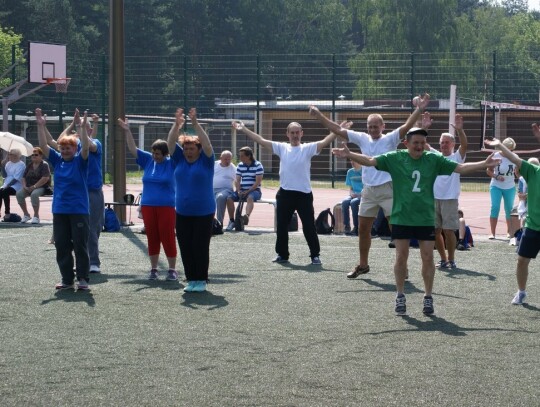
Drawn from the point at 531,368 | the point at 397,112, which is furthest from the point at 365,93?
the point at 531,368

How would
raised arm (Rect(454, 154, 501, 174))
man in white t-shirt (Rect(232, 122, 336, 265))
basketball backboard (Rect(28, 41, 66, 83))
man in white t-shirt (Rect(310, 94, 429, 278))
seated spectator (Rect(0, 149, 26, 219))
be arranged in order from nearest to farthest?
raised arm (Rect(454, 154, 501, 174)) < man in white t-shirt (Rect(310, 94, 429, 278)) < man in white t-shirt (Rect(232, 122, 336, 265)) < seated spectator (Rect(0, 149, 26, 219)) < basketball backboard (Rect(28, 41, 66, 83))

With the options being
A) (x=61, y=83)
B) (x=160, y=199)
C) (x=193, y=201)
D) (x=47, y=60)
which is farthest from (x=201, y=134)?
(x=47, y=60)

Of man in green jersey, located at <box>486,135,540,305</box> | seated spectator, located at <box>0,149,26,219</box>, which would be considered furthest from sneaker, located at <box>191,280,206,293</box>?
seated spectator, located at <box>0,149,26,219</box>

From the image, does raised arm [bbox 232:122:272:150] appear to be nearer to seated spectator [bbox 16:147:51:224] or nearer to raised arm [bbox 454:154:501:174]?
raised arm [bbox 454:154:501:174]

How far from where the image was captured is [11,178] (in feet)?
76.1

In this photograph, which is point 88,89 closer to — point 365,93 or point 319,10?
point 365,93

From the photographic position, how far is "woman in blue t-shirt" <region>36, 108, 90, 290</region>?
1275 cm

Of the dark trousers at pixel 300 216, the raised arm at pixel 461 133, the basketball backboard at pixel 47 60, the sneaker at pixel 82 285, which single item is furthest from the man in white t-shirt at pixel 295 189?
the basketball backboard at pixel 47 60

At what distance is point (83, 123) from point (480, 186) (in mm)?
26151

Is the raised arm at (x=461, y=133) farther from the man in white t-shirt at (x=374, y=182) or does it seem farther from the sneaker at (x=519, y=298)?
the sneaker at (x=519, y=298)

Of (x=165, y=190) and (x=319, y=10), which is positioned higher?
(x=319, y=10)

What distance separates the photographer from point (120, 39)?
22.0 m

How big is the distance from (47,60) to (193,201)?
20.7 m

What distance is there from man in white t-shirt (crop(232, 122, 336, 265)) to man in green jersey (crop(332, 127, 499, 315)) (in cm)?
444
